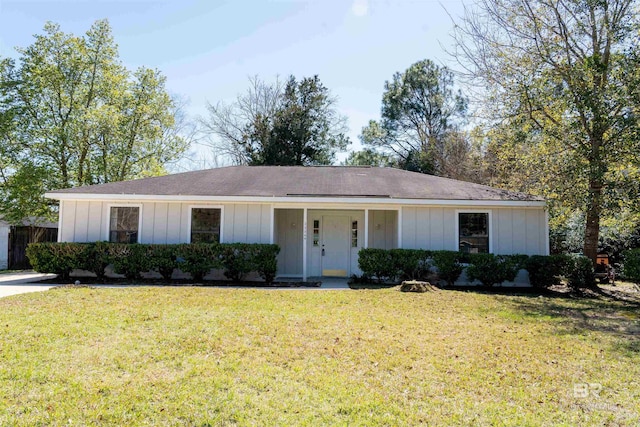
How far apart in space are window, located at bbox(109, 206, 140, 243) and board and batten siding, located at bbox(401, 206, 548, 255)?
305 inches

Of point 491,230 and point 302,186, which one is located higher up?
point 302,186

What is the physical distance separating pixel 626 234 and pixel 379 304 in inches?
472

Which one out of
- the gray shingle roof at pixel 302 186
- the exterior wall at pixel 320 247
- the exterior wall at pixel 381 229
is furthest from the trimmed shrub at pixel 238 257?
the exterior wall at pixel 381 229

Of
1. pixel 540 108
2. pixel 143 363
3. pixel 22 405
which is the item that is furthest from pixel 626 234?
pixel 22 405

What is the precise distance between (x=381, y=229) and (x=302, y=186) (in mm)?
2879

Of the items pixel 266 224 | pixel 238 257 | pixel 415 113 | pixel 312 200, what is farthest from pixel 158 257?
pixel 415 113

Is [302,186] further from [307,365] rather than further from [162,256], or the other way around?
[307,365]

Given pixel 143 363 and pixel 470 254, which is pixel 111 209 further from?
pixel 470 254

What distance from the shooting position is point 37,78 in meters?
19.8

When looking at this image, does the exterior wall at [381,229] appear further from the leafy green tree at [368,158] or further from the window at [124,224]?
the leafy green tree at [368,158]

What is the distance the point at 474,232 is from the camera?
38.3 ft

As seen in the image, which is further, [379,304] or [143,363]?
[379,304]

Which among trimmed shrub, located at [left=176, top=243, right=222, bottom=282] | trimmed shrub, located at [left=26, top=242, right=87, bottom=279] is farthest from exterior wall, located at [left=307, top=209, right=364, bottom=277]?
trimmed shrub, located at [left=26, top=242, right=87, bottom=279]

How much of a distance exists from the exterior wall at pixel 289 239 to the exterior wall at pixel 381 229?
226 centimetres
